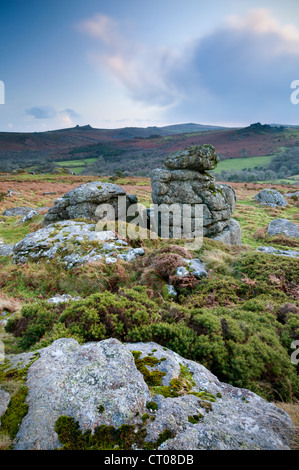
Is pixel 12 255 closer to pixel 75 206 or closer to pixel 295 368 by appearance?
pixel 75 206

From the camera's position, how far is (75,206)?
55.4 ft

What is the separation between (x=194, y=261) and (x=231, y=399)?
18.2ft

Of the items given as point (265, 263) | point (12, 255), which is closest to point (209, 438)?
point (265, 263)

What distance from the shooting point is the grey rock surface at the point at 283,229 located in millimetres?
18169

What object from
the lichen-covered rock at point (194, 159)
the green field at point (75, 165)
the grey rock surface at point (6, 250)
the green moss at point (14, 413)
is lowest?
the grey rock surface at point (6, 250)

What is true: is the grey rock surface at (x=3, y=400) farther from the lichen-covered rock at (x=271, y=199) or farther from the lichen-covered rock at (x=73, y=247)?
the lichen-covered rock at (x=271, y=199)

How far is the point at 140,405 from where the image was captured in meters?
2.94

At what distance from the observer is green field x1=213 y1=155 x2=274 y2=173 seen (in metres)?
79.5

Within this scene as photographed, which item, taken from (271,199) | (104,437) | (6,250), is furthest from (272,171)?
(104,437)

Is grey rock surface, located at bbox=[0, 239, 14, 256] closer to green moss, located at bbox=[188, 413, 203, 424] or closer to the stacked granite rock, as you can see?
the stacked granite rock

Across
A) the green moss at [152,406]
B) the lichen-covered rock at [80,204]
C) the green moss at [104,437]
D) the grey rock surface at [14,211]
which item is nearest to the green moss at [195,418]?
the green moss at [104,437]

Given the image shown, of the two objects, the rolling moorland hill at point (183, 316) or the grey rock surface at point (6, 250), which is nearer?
the rolling moorland hill at point (183, 316)

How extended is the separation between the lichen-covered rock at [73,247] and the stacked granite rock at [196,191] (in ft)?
18.8

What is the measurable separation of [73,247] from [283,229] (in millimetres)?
17150
